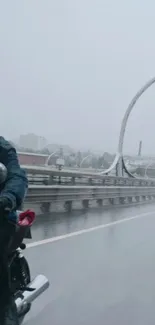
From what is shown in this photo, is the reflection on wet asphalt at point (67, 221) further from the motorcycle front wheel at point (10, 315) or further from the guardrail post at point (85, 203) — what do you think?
the motorcycle front wheel at point (10, 315)

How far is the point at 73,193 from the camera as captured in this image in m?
18.0

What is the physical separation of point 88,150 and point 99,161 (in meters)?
2.75

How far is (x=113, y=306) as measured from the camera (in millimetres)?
6281

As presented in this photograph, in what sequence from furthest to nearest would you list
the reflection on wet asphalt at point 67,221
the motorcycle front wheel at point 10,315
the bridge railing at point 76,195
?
the bridge railing at point 76,195
the reflection on wet asphalt at point 67,221
the motorcycle front wheel at point 10,315

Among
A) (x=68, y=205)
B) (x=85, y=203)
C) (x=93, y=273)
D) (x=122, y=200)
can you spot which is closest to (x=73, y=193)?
(x=68, y=205)

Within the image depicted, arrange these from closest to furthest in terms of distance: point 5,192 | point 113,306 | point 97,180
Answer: point 5,192 → point 113,306 → point 97,180

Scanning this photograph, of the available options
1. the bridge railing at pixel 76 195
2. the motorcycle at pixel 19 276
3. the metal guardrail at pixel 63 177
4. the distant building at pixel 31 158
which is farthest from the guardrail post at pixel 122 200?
the motorcycle at pixel 19 276

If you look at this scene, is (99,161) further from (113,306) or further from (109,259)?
(113,306)

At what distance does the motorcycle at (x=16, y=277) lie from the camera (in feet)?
12.1

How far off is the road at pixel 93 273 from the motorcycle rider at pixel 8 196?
1688 millimetres

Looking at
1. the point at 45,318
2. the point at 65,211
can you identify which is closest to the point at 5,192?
the point at 45,318

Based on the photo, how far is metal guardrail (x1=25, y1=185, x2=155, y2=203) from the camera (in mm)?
14908

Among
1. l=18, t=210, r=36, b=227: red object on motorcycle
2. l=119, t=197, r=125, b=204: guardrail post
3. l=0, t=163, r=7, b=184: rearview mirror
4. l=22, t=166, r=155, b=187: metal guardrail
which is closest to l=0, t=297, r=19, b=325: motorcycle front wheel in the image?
l=18, t=210, r=36, b=227: red object on motorcycle

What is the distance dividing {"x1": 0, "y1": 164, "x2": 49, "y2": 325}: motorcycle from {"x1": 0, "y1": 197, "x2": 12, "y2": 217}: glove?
10 centimetres
